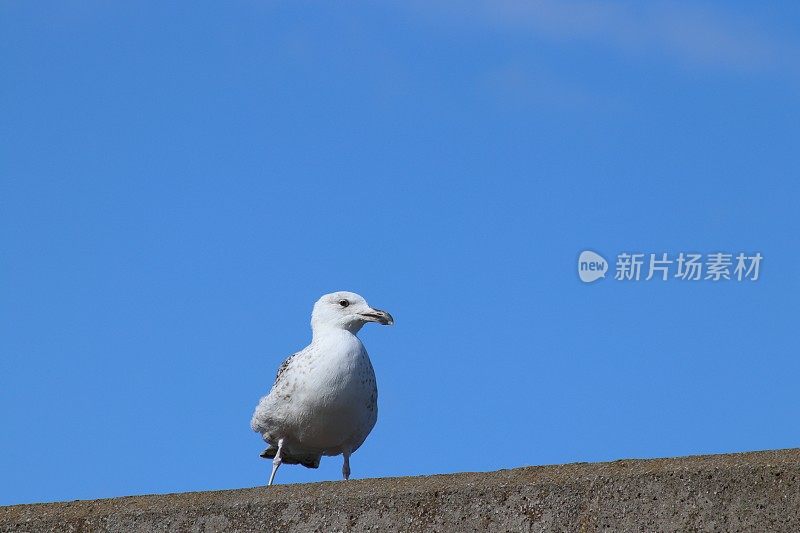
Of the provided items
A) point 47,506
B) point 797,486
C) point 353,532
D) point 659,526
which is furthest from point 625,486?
point 47,506

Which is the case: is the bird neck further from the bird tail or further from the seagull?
the bird tail

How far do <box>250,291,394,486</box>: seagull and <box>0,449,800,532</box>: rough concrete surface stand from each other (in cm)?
348

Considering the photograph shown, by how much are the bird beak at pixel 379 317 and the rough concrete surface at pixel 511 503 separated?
433 centimetres

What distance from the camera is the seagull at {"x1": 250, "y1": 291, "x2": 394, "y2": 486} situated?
1108cm

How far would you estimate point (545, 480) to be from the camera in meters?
6.76

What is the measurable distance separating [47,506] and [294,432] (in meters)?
3.81

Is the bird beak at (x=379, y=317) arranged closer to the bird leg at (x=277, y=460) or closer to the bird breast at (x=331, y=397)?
the bird breast at (x=331, y=397)

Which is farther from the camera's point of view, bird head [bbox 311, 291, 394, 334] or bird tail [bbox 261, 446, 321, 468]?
bird tail [bbox 261, 446, 321, 468]

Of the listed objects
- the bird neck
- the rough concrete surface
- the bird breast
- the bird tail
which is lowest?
the rough concrete surface

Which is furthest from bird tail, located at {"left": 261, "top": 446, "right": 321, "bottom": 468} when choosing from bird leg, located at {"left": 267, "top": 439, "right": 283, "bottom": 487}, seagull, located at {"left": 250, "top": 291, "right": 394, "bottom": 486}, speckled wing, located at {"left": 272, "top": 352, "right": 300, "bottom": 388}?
speckled wing, located at {"left": 272, "top": 352, "right": 300, "bottom": 388}

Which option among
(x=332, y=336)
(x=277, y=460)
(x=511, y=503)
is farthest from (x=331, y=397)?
(x=511, y=503)

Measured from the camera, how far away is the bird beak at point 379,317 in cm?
1177

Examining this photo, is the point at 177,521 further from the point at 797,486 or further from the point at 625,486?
the point at 797,486

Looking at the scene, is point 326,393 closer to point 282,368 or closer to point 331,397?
point 331,397
